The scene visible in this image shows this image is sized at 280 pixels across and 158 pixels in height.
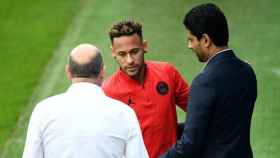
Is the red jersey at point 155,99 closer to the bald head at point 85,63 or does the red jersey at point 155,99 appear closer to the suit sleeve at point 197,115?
the suit sleeve at point 197,115

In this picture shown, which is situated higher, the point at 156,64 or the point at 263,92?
the point at 156,64

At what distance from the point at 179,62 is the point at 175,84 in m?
5.50

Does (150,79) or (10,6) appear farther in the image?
(10,6)

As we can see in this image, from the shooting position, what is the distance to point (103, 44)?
43.5 feet

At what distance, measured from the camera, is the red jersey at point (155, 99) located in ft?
23.0

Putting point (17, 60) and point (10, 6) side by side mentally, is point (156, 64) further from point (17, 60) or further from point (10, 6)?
point (10, 6)

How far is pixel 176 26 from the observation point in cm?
1385

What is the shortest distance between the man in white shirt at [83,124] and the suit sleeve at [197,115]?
37 centimetres

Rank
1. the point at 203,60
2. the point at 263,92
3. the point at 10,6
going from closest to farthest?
the point at 203,60 < the point at 263,92 < the point at 10,6

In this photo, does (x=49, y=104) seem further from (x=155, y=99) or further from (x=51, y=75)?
(x=51, y=75)

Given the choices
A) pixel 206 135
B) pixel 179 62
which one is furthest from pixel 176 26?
pixel 206 135

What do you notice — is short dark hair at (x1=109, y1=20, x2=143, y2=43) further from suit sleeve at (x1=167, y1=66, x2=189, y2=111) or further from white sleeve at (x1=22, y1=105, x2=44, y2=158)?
white sleeve at (x1=22, y1=105, x2=44, y2=158)

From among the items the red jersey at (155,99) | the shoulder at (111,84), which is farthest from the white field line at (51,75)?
the red jersey at (155,99)

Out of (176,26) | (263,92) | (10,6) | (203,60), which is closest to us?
(203,60)
